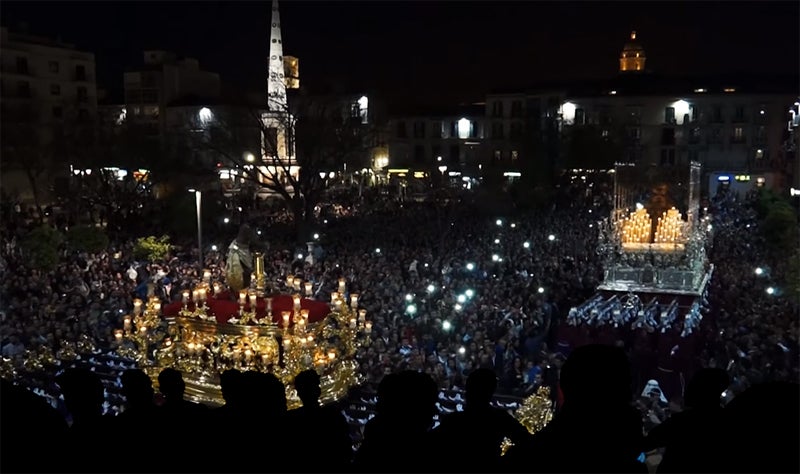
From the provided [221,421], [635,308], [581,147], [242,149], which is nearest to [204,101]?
[242,149]

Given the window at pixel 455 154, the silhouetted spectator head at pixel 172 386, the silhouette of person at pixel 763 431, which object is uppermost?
Answer: the window at pixel 455 154

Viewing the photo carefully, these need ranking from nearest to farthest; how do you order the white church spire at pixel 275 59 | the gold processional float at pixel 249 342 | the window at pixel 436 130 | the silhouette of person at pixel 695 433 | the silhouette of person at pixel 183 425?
the silhouette of person at pixel 695 433
the silhouette of person at pixel 183 425
the gold processional float at pixel 249 342
the white church spire at pixel 275 59
the window at pixel 436 130

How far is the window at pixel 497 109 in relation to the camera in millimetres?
62250

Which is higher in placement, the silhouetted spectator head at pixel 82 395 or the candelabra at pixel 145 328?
the silhouetted spectator head at pixel 82 395

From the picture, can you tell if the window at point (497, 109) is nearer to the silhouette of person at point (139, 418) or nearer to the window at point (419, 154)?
the window at point (419, 154)

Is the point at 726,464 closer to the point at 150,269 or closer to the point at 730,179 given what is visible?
the point at 150,269

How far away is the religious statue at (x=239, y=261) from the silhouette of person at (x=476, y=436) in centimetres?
711

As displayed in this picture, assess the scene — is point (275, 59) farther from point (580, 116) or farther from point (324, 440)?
point (324, 440)

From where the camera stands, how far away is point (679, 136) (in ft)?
185

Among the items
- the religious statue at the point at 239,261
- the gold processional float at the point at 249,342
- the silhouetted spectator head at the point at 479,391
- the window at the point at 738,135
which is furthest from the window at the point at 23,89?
the window at the point at 738,135

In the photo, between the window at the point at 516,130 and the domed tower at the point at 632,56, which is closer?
the window at the point at 516,130

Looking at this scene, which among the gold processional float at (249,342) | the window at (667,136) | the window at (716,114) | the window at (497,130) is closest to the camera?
the gold processional float at (249,342)

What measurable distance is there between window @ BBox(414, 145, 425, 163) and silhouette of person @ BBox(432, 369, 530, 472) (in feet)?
207

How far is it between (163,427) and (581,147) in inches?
1879
